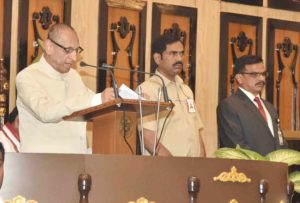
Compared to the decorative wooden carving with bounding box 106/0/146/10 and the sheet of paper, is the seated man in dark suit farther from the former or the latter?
the decorative wooden carving with bounding box 106/0/146/10

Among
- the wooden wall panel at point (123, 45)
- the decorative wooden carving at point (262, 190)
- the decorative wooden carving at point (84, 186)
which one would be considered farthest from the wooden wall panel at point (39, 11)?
the decorative wooden carving at point (84, 186)

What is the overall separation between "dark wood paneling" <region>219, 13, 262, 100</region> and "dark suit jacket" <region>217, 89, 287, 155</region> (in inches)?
75.9

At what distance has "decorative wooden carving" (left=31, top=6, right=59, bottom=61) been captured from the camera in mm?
5891

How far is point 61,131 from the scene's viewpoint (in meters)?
Result: 4.03

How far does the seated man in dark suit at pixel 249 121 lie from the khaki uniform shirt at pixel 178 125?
0.79ft

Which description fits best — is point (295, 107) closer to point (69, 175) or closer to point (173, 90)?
point (173, 90)

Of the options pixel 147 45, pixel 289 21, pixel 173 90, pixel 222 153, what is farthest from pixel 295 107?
pixel 222 153

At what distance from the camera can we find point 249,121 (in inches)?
194

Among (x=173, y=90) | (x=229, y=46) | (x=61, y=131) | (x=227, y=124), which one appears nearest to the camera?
(x=61, y=131)

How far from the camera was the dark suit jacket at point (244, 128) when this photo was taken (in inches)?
191

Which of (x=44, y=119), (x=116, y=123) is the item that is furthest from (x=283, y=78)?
(x=116, y=123)

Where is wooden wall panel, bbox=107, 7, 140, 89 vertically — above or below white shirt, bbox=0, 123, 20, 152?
above

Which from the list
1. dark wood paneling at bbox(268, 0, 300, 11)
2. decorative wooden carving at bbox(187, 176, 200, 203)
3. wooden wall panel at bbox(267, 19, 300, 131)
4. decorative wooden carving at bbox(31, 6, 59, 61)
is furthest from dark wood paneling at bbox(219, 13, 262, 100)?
decorative wooden carving at bbox(187, 176, 200, 203)

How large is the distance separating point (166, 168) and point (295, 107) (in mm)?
4493
